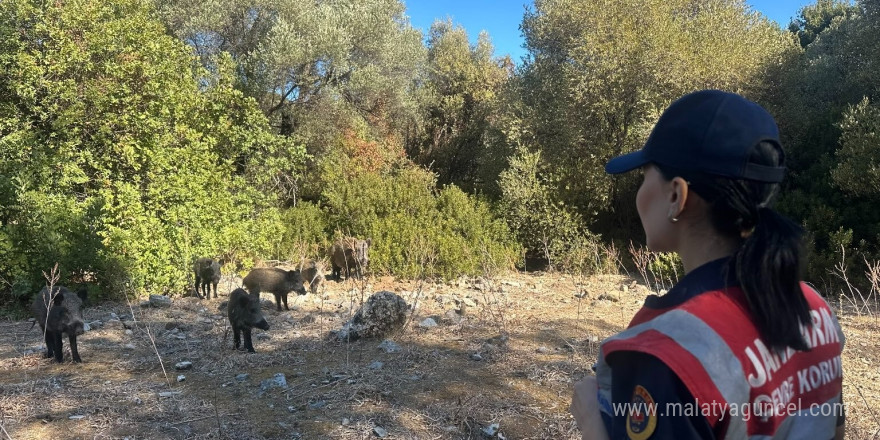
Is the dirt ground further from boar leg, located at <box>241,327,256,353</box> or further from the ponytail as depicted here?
the ponytail

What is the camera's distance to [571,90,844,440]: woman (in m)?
0.92

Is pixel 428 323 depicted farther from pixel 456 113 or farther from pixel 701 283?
pixel 456 113

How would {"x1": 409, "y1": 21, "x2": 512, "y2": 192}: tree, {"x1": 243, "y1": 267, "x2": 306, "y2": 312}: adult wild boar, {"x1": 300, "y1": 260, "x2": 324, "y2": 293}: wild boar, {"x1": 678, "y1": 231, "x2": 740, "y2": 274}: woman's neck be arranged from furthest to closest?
{"x1": 409, "y1": 21, "x2": 512, "y2": 192}: tree, {"x1": 300, "y1": 260, "x2": 324, "y2": 293}: wild boar, {"x1": 243, "y1": 267, "x2": 306, "y2": 312}: adult wild boar, {"x1": 678, "y1": 231, "x2": 740, "y2": 274}: woman's neck

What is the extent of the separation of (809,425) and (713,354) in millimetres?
319

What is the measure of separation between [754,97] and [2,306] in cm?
1573

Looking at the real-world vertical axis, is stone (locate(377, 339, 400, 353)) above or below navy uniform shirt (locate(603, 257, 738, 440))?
below

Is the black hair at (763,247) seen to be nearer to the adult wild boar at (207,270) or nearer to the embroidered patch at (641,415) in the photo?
the embroidered patch at (641,415)

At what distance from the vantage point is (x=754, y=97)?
523 inches

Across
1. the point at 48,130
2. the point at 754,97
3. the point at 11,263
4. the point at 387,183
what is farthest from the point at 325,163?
the point at 754,97

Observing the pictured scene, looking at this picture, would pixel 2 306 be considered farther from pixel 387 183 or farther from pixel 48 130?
pixel 387 183

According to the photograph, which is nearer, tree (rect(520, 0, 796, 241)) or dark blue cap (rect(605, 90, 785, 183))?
dark blue cap (rect(605, 90, 785, 183))

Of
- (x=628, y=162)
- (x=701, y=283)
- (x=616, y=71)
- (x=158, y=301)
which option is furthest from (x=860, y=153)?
(x=158, y=301)

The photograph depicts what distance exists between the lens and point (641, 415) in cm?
95

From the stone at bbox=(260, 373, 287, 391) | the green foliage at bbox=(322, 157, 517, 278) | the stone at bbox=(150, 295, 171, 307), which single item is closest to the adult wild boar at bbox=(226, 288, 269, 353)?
the stone at bbox=(260, 373, 287, 391)
